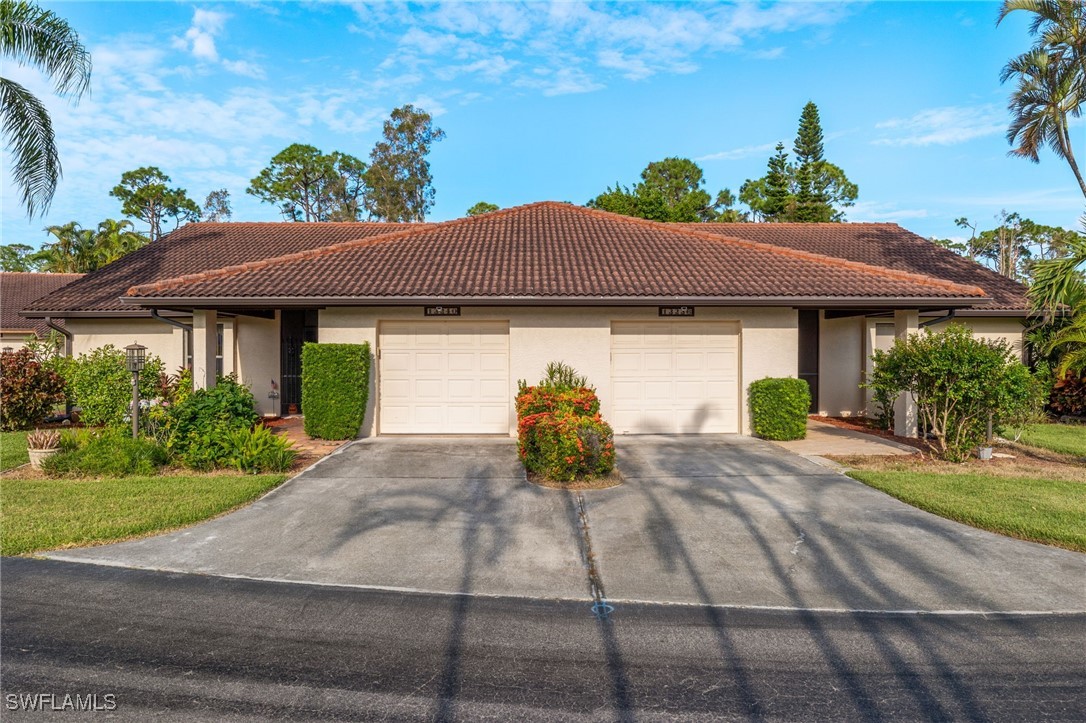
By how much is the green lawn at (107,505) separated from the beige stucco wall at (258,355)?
5.86 m

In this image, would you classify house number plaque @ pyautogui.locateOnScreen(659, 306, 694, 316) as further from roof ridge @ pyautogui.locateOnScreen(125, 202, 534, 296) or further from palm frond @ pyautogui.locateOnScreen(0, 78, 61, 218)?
palm frond @ pyautogui.locateOnScreen(0, 78, 61, 218)

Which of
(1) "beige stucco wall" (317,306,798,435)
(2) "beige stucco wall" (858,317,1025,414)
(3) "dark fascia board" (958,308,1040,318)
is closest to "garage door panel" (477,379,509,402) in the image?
(1) "beige stucco wall" (317,306,798,435)

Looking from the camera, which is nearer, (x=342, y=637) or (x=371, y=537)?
(x=342, y=637)

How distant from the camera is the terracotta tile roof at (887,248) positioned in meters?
15.0

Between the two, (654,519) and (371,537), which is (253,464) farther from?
(654,519)

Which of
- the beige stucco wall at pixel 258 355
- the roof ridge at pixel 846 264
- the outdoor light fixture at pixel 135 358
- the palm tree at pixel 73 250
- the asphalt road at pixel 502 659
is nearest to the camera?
the asphalt road at pixel 502 659

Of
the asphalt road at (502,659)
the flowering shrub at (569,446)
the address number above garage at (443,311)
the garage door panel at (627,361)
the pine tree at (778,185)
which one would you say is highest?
the pine tree at (778,185)

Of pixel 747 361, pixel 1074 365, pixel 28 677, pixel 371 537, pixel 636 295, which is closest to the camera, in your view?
pixel 28 677

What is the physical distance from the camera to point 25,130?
10.7m

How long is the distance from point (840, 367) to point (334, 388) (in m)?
12.0

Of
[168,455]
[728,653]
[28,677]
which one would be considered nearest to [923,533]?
[728,653]

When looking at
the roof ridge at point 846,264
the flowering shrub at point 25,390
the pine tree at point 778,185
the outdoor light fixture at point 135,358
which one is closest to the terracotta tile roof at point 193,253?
the flowering shrub at point 25,390

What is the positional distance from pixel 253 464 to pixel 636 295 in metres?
6.85

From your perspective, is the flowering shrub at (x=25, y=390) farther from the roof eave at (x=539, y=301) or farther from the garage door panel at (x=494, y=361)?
the garage door panel at (x=494, y=361)
